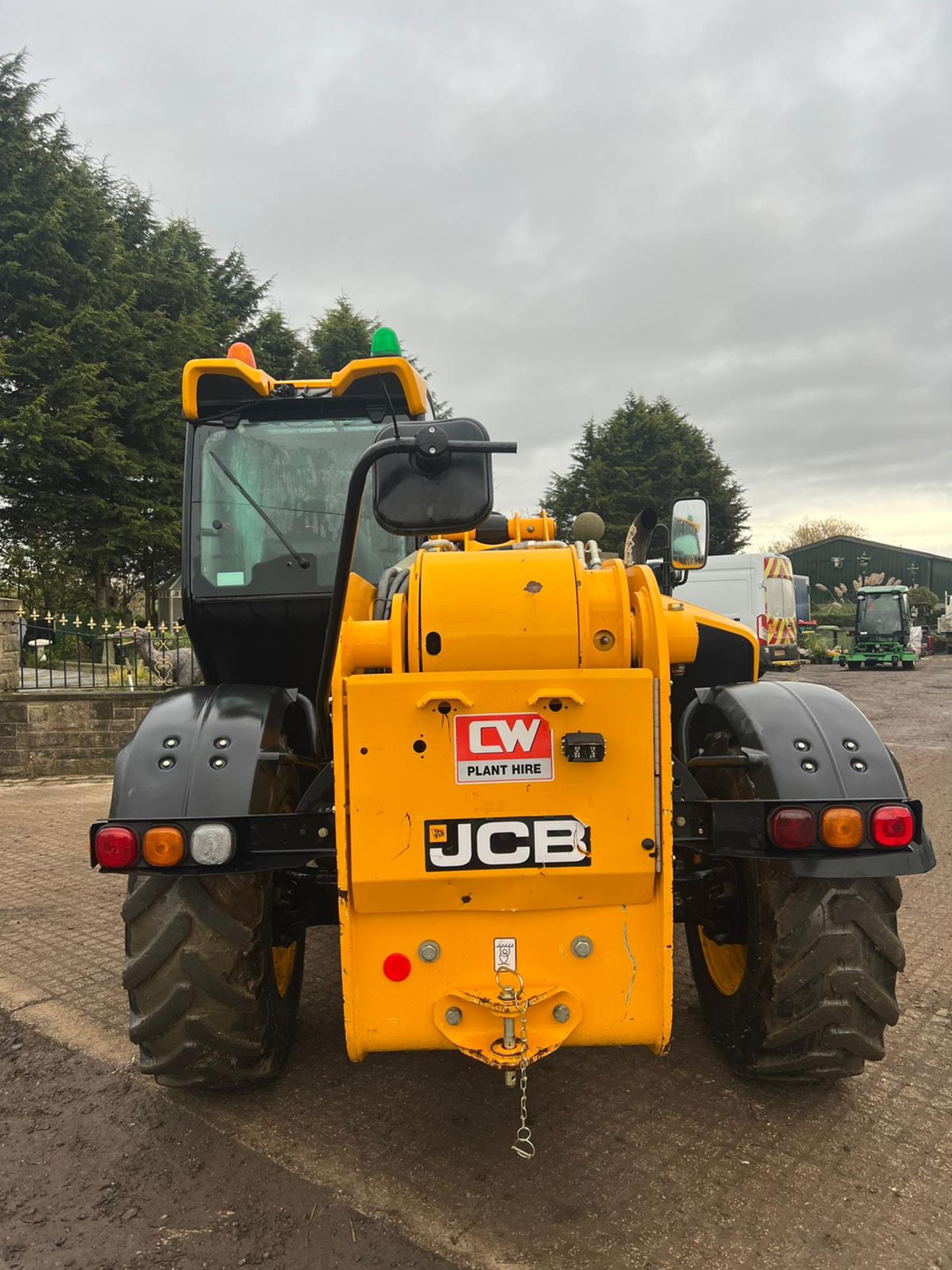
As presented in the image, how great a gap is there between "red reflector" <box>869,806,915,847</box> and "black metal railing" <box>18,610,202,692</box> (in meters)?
8.12

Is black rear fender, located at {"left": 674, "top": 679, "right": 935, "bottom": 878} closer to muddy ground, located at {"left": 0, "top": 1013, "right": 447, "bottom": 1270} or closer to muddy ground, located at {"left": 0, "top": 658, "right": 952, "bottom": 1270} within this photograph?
muddy ground, located at {"left": 0, "top": 658, "right": 952, "bottom": 1270}

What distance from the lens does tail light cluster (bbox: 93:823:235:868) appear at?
7.84 feet

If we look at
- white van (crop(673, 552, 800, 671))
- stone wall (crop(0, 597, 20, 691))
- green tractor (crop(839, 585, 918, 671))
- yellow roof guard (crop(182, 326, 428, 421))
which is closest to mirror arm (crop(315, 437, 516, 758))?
yellow roof guard (crop(182, 326, 428, 421))

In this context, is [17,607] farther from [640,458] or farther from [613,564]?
[640,458]

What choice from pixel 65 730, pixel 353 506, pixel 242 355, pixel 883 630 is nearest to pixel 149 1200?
pixel 353 506

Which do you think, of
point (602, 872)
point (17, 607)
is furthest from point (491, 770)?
point (17, 607)

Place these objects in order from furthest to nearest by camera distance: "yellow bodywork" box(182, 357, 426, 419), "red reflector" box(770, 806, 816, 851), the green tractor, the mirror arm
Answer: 1. the green tractor
2. "yellow bodywork" box(182, 357, 426, 419)
3. "red reflector" box(770, 806, 816, 851)
4. the mirror arm

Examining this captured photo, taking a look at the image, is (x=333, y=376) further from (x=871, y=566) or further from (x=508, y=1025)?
(x=871, y=566)

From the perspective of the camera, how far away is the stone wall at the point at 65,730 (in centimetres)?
938

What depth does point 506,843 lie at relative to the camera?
2.20 metres

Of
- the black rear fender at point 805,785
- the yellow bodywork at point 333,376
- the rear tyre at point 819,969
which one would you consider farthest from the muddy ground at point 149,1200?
the yellow bodywork at point 333,376

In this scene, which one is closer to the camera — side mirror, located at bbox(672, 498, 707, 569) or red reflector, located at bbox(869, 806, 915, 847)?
red reflector, located at bbox(869, 806, 915, 847)

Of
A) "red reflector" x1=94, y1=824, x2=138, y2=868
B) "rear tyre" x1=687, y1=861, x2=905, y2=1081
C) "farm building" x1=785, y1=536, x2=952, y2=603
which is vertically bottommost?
"rear tyre" x1=687, y1=861, x2=905, y2=1081

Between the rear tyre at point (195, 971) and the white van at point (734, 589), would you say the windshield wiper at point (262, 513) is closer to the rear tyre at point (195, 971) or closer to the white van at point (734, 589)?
the rear tyre at point (195, 971)
